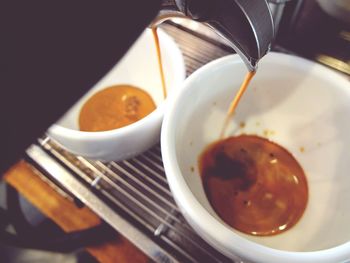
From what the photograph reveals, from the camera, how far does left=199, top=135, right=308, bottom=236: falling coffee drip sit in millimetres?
480

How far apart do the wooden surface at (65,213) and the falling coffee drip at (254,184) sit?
14cm

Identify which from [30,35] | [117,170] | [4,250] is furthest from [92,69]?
[4,250]

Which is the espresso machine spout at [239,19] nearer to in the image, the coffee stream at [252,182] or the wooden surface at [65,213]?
the coffee stream at [252,182]

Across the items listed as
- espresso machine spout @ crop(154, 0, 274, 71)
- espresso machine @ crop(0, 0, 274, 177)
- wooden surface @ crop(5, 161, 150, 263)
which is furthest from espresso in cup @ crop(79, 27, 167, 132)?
espresso machine @ crop(0, 0, 274, 177)

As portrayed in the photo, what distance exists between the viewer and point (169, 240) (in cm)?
48

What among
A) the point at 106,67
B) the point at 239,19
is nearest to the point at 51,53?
the point at 106,67

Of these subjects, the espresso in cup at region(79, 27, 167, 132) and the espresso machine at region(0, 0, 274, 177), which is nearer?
the espresso machine at region(0, 0, 274, 177)

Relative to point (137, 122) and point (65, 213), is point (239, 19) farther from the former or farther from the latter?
point (65, 213)

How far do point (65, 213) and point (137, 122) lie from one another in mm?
210

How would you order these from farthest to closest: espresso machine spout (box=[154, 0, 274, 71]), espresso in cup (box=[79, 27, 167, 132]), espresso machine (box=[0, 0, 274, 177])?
1. espresso in cup (box=[79, 27, 167, 132])
2. espresso machine spout (box=[154, 0, 274, 71])
3. espresso machine (box=[0, 0, 274, 177])

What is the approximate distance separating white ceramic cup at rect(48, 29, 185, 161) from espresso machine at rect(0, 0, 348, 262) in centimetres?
5

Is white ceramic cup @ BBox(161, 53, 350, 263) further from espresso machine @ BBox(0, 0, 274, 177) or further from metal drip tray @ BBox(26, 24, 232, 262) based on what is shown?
espresso machine @ BBox(0, 0, 274, 177)

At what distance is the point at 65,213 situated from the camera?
0.57m

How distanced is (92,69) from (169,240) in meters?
0.33
